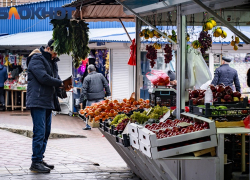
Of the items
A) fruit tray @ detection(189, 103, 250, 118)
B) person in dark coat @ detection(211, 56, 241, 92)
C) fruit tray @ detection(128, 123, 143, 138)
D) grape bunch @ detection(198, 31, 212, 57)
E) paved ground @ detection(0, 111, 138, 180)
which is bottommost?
paved ground @ detection(0, 111, 138, 180)

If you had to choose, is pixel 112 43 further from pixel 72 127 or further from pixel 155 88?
pixel 155 88

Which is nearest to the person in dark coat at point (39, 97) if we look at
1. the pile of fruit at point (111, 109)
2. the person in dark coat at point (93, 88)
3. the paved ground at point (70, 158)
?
the paved ground at point (70, 158)

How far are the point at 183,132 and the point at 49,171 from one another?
9.85ft

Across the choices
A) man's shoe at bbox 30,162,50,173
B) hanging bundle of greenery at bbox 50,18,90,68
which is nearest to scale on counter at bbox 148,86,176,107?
man's shoe at bbox 30,162,50,173

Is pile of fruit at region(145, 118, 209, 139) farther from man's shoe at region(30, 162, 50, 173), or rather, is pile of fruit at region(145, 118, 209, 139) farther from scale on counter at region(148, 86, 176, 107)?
man's shoe at region(30, 162, 50, 173)

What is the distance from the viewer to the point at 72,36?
871cm

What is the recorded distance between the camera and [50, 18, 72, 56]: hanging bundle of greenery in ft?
27.1

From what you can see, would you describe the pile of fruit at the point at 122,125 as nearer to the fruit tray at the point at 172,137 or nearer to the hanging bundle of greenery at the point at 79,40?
the fruit tray at the point at 172,137

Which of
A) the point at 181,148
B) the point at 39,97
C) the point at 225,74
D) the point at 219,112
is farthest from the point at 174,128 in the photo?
the point at 225,74

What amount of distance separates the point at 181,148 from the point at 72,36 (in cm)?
463

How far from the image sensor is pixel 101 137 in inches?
473

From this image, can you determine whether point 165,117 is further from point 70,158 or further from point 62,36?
point 62,36

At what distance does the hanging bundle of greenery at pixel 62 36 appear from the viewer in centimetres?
827

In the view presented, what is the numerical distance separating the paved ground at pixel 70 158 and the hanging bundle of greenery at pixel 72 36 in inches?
72.9
